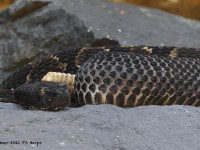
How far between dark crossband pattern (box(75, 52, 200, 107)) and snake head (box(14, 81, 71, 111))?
344 millimetres

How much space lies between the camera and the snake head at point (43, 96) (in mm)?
5841

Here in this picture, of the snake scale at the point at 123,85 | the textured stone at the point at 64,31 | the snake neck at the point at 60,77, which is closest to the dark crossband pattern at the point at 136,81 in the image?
the snake scale at the point at 123,85

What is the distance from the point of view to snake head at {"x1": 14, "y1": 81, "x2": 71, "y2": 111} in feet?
19.2

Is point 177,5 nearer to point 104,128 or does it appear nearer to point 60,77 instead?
point 60,77

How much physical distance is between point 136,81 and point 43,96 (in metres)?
0.99

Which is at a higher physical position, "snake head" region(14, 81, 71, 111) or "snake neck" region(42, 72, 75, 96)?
"snake head" region(14, 81, 71, 111)

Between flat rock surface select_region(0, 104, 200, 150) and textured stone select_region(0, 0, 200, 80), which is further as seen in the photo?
textured stone select_region(0, 0, 200, 80)

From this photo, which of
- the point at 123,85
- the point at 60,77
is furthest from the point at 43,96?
the point at 60,77

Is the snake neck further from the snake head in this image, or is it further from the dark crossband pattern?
the snake head

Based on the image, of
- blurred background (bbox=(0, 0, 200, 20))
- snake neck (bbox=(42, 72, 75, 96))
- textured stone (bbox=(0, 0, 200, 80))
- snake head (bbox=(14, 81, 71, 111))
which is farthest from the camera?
blurred background (bbox=(0, 0, 200, 20))

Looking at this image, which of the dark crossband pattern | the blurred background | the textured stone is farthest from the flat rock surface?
the blurred background

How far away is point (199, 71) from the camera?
264 inches

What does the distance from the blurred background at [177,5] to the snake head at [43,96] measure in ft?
23.5

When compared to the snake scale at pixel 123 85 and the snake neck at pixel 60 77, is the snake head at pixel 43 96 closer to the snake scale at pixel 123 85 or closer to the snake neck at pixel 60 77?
the snake scale at pixel 123 85
